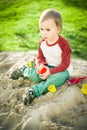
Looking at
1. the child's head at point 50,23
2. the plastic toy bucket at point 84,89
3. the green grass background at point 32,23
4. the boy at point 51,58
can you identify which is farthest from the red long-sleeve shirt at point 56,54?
the green grass background at point 32,23

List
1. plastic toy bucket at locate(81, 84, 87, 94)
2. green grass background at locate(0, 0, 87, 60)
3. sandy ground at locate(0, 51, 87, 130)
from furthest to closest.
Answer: green grass background at locate(0, 0, 87, 60) < plastic toy bucket at locate(81, 84, 87, 94) < sandy ground at locate(0, 51, 87, 130)

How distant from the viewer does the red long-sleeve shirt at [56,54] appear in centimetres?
276

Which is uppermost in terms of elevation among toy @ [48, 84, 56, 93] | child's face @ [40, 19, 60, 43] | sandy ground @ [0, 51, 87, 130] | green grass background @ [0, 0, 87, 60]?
child's face @ [40, 19, 60, 43]

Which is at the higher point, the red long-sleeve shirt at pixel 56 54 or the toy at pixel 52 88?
the red long-sleeve shirt at pixel 56 54

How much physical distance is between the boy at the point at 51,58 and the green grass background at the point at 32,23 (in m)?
1.09

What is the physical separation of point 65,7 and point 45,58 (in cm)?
328

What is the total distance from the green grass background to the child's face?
3.95 feet

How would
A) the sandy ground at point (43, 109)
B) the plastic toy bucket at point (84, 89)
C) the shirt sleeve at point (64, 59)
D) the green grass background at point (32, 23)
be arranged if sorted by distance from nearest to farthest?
the sandy ground at point (43, 109) < the plastic toy bucket at point (84, 89) < the shirt sleeve at point (64, 59) < the green grass background at point (32, 23)

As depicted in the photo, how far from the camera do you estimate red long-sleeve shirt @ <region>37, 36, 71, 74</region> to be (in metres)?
2.76

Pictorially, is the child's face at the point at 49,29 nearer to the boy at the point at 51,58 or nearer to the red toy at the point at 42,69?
Result: the boy at the point at 51,58

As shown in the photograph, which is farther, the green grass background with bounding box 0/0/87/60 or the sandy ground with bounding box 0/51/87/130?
the green grass background with bounding box 0/0/87/60

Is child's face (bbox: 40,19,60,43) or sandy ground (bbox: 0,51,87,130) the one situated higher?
child's face (bbox: 40,19,60,43)

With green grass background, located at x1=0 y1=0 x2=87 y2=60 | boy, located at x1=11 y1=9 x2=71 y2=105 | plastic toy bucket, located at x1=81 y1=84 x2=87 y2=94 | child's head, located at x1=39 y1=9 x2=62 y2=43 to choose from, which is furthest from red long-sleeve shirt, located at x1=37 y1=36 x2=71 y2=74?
green grass background, located at x1=0 y1=0 x2=87 y2=60

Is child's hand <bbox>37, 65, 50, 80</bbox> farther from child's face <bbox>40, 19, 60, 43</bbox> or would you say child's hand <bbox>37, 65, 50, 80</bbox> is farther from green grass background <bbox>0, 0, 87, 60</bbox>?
green grass background <bbox>0, 0, 87, 60</bbox>
